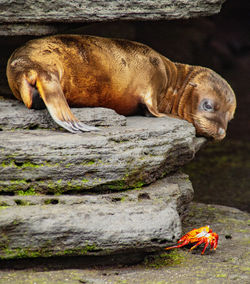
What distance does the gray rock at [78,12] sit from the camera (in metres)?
4.04

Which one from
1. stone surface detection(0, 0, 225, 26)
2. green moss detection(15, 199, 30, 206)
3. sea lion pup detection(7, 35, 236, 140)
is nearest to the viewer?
green moss detection(15, 199, 30, 206)

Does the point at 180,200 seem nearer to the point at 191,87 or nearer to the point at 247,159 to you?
the point at 191,87

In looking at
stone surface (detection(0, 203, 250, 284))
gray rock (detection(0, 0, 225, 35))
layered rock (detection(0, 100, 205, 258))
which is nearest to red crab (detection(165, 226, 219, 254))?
stone surface (detection(0, 203, 250, 284))

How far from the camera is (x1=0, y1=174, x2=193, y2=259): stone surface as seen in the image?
10.6ft

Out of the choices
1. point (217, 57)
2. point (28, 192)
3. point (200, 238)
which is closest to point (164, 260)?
point (200, 238)

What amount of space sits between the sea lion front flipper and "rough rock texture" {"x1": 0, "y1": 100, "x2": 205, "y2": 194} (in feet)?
0.25

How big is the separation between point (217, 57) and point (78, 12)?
26.3 feet

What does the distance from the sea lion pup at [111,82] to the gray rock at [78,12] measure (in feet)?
0.50

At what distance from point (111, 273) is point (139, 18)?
1.96 meters

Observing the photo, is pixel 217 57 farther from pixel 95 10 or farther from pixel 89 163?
pixel 89 163

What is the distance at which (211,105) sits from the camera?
4953 mm

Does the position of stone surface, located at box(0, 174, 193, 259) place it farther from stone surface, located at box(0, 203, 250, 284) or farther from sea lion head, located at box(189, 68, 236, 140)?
sea lion head, located at box(189, 68, 236, 140)

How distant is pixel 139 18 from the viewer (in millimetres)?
4227

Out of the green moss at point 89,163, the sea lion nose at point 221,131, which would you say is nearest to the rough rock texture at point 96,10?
the sea lion nose at point 221,131
